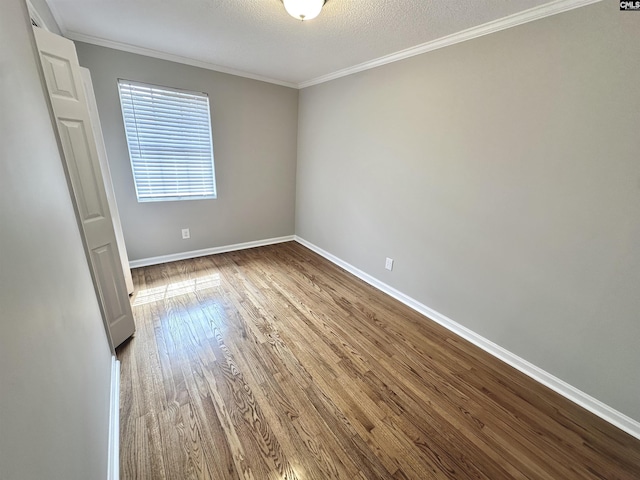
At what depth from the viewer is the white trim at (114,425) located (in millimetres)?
1127

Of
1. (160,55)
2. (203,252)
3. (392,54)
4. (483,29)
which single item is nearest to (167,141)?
(160,55)

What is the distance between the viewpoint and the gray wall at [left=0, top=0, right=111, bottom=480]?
1.81ft

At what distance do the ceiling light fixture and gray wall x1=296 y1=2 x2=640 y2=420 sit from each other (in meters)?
1.07

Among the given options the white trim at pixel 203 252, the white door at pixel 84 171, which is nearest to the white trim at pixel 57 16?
the white door at pixel 84 171

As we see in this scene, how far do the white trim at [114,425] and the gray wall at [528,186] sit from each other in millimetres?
2389

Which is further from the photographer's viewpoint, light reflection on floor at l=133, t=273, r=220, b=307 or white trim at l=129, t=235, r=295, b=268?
white trim at l=129, t=235, r=295, b=268

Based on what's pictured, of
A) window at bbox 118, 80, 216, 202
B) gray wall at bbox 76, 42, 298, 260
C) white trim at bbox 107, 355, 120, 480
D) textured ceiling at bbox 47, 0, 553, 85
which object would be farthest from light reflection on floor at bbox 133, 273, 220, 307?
textured ceiling at bbox 47, 0, 553, 85

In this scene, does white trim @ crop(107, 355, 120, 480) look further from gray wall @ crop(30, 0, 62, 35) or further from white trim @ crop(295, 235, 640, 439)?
white trim @ crop(295, 235, 640, 439)

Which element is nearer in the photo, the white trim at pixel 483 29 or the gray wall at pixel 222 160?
the white trim at pixel 483 29

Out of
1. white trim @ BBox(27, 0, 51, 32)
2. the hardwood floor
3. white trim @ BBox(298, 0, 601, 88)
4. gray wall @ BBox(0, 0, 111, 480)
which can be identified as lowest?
the hardwood floor

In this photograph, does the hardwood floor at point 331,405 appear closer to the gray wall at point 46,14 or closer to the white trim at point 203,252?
the white trim at point 203,252

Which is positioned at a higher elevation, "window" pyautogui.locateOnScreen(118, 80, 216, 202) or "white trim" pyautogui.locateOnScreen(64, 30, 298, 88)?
"white trim" pyautogui.locateOnScreen(64, 30, 298, 88)

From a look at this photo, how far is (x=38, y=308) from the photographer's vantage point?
2.38 ft

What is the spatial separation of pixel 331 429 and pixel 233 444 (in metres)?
0.52
